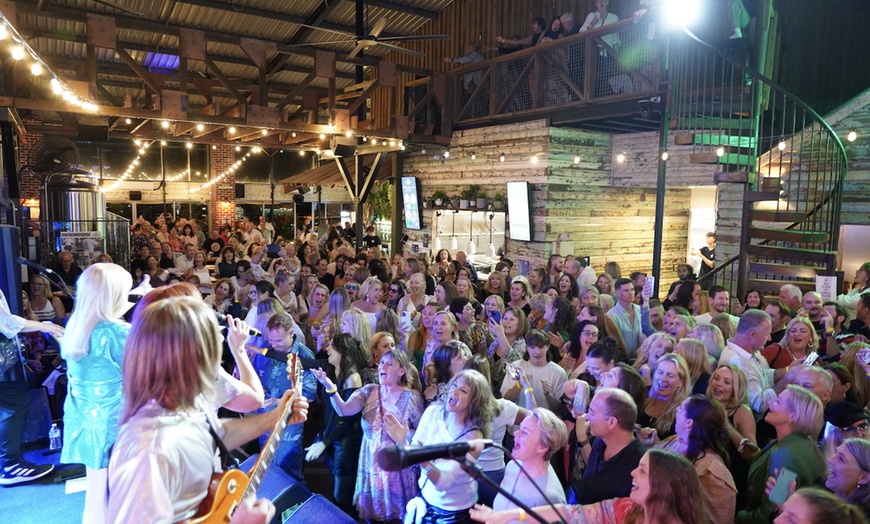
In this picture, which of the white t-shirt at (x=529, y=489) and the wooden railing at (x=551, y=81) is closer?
the white t-shirt at (x=529, y=489)

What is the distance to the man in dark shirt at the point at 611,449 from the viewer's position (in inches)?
104

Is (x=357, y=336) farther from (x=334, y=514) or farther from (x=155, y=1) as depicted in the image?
(x=155, y=1)

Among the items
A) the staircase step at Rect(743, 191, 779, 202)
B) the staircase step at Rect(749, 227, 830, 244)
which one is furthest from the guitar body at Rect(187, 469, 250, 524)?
the staircase step at Rect(749, 227, 830, 244)

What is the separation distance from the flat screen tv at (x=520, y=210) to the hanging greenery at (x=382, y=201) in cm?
447

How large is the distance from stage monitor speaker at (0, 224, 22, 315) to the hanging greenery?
31.1 ft

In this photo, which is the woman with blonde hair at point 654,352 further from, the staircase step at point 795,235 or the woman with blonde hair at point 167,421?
the staircase step at point 795,235

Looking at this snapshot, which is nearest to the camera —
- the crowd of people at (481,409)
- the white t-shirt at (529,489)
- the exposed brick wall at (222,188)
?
the crowd of people at (481,409)

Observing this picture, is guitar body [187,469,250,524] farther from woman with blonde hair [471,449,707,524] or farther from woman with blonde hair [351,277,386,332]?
woman with blonde hair [351,277,386,332]

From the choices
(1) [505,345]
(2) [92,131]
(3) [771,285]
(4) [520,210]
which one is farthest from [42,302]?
(3) [771,285]

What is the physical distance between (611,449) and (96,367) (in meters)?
2.48

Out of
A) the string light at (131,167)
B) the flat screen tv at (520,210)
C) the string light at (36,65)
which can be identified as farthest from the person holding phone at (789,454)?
the string light at (131,167)

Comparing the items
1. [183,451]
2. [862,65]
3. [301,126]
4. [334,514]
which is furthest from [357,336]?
[862,65]

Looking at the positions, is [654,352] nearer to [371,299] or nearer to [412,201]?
[371,299]

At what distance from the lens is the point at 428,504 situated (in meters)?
2.90
